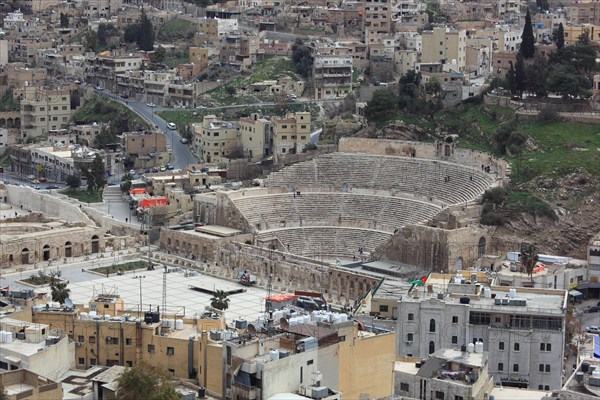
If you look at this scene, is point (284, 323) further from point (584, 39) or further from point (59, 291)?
point (584, 39)

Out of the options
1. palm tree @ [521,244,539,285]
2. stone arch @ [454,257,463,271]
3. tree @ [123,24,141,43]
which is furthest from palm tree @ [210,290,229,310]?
tree @ [123,24,141,43]

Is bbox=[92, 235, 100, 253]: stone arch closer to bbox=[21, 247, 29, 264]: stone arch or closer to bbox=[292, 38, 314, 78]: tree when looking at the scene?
bbox=[21, 247, 29, 264]: stone arch

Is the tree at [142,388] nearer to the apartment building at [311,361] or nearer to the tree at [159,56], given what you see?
the apartment building at [311,361]

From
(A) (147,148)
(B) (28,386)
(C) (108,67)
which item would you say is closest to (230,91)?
(A) (147,148)

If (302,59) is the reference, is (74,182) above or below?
below

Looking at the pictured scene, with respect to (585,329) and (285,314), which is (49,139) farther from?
(285,314)
